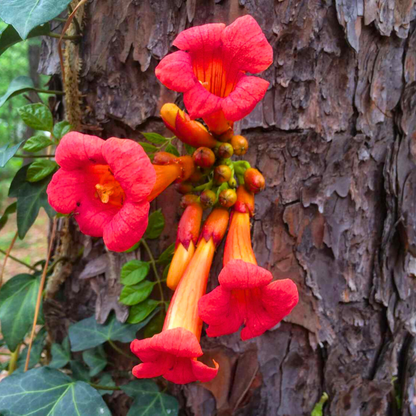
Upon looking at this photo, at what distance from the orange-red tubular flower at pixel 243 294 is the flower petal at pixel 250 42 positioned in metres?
0.47

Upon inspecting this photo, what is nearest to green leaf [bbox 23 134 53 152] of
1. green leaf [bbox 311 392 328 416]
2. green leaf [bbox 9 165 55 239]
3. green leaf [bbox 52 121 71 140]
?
green leaf [bbox 52 121 71 140]

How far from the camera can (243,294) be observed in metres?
1.30

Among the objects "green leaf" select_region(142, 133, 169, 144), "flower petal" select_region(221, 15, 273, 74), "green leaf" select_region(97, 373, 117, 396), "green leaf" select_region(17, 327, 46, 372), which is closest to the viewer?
"flower petal" select_region(221, 15, 273, 74)

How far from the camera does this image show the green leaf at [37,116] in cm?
161

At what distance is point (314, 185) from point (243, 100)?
30.2 inches

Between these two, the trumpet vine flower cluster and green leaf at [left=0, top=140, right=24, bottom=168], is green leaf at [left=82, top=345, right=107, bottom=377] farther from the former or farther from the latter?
green leaf at [left=0, top=140, right=24, bottom=168]

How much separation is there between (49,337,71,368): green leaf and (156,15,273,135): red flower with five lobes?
1.52 meters

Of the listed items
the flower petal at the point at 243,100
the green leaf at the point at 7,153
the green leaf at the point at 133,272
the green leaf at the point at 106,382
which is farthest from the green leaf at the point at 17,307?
the flower petal at the point at 243,100

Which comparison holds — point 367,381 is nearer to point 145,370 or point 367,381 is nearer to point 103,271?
point 145,370

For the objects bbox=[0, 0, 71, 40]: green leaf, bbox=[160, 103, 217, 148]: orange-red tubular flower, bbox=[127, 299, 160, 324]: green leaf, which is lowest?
bbox=[127, 299, 160, 324]: green leaf

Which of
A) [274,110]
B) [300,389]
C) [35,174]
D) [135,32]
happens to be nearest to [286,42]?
[274,110]

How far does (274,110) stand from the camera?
1586 mm

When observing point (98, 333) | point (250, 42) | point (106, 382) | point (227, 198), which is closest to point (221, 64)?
point (250, 42)

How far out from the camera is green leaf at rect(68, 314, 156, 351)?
174cm
